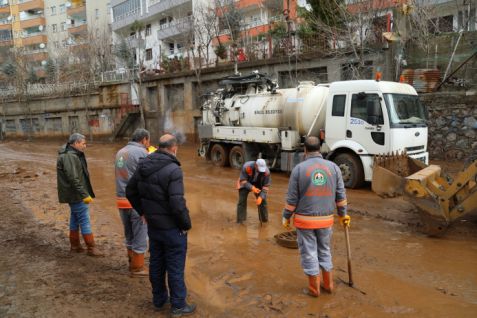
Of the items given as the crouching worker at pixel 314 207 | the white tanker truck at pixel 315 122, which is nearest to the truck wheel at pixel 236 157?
the white tanker truck at pixel 315 122

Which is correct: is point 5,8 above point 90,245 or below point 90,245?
above

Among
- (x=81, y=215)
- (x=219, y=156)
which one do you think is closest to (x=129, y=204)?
(x=81, y=215)

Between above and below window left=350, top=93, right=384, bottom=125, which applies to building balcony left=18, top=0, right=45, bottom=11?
above

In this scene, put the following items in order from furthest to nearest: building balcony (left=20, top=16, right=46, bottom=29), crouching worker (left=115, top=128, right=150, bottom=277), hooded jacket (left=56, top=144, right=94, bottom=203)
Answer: building balcony (left=20, top=16, right=46, bottom=29) → hooded jacket (left=56, top=144, right=94, bottom=203) → crouching worker (left=115, top=128, right=150, bottom=277)

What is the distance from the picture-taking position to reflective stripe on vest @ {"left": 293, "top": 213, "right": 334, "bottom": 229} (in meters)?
4.32

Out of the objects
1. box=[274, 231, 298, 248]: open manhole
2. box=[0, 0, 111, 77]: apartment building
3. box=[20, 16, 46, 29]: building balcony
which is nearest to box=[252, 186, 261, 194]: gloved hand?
box=[274, 231, 298, 248]: open manhole

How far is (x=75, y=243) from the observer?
20.0ft

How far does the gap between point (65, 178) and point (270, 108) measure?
832 cm

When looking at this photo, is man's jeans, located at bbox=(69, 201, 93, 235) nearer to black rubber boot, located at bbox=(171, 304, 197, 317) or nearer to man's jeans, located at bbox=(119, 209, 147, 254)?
man's jeans, located at bbox=(119, 209, 147, 254)

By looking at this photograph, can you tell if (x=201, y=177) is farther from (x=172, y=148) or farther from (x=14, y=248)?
(x=172, y=148)

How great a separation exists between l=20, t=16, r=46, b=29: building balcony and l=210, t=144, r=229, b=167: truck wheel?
5549 centimetres

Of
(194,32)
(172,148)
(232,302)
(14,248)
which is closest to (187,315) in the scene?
(232,302)

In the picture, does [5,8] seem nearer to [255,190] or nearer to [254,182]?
[254,182]

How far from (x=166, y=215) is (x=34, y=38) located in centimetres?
6555
